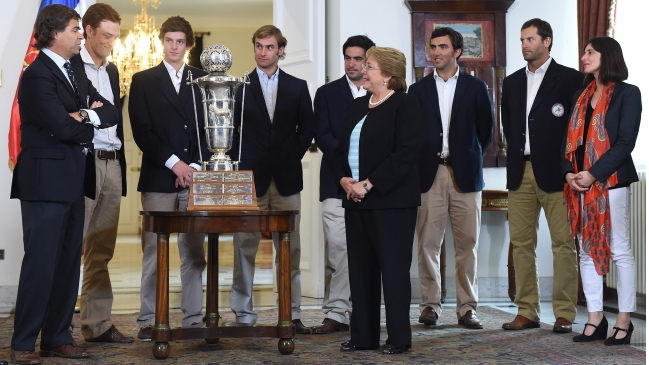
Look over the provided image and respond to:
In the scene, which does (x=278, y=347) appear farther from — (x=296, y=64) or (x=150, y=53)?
(x=150, y=53)

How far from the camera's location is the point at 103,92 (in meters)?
4.21

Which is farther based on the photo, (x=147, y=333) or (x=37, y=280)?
(x=147, y=333)

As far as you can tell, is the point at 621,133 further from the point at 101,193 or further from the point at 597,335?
the point at 101,193

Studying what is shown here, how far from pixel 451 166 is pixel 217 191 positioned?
1.68m

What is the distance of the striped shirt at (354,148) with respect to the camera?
3887 mm


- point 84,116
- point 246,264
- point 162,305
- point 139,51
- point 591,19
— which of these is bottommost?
point 162,305

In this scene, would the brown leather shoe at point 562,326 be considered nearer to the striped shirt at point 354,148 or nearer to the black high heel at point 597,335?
the black high heel at point 597,335

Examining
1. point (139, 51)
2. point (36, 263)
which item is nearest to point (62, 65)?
point (36, 263)

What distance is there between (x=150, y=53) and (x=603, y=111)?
7034 millimetres

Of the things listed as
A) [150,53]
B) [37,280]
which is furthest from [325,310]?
[150,53]

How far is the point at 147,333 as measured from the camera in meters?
4.22

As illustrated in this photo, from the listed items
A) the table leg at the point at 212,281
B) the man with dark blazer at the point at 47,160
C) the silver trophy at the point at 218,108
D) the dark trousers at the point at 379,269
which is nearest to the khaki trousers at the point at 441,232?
the dark trousers at the point at 379,269

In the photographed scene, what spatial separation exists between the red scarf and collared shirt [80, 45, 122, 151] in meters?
2.35

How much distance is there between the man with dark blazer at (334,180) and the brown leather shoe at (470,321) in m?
0.68
